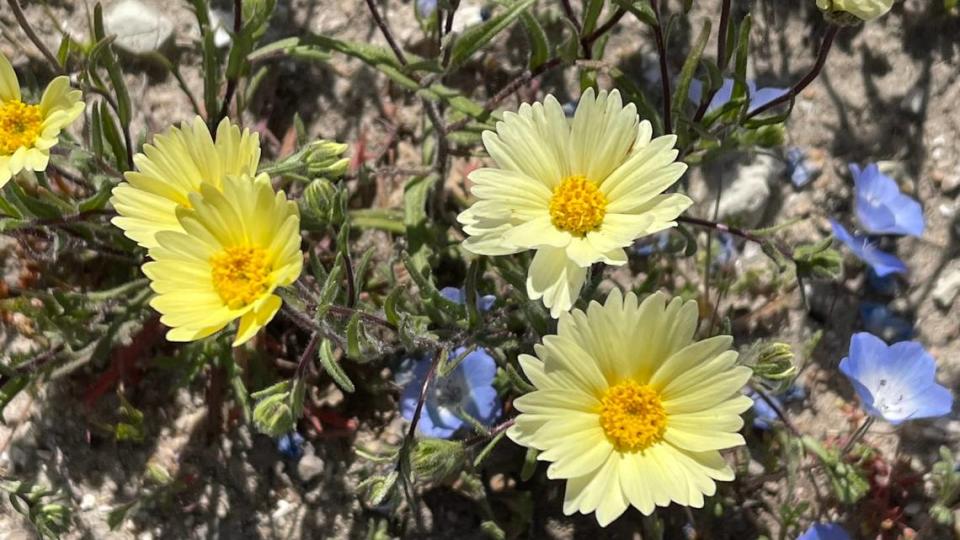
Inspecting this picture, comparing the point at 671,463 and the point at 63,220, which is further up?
the point at 63,220

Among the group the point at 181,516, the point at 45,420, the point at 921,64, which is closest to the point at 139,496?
the point at 181,516

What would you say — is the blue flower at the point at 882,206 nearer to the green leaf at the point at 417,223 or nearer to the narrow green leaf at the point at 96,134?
the green leaf at the point at 417,223

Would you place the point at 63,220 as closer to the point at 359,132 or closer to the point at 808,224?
the point at 359,132

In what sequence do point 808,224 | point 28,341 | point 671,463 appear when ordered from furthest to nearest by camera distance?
point 808,224, point 28,341, point 671,463

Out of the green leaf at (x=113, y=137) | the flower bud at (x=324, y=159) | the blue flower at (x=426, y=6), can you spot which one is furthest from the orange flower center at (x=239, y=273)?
the blue flower at (x=426, y=6)

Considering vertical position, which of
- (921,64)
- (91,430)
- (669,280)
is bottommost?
(91,430)

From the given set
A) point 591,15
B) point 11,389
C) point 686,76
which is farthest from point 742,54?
point 11,389
